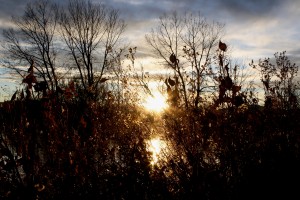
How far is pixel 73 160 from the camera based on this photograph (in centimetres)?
464

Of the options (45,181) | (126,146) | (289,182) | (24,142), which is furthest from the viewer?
(126,146)

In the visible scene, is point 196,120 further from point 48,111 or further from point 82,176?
point 48,111

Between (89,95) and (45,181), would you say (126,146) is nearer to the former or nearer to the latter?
(89,95)

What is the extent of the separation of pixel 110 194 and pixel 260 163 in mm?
2835

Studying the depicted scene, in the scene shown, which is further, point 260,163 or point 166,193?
point 260,163

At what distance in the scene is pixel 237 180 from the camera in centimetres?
499

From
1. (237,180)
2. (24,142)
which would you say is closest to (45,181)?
(24,142)

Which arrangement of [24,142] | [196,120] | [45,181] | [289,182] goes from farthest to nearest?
[289,182], [196,120], [45,181], [24,142]

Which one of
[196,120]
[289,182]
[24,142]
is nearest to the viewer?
[24,142]

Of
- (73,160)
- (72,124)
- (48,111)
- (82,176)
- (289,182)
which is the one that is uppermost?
(48,111)

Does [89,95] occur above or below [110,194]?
above

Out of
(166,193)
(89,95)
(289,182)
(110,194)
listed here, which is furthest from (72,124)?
(289,182)

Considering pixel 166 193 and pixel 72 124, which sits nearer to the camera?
pixel 166 193

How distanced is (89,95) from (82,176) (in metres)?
1.74
